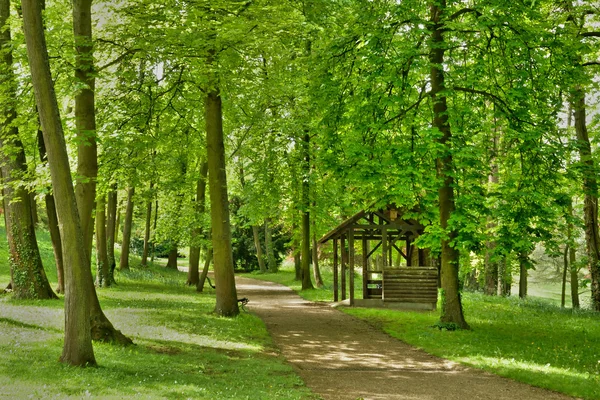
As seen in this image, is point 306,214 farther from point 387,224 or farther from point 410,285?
point 410,285

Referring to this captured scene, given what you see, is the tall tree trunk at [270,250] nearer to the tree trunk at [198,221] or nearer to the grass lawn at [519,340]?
the tree trunk at [198,221]

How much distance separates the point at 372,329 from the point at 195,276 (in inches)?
669

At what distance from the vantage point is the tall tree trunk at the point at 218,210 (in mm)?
19406

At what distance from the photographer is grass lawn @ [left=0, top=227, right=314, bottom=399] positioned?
8.61 m

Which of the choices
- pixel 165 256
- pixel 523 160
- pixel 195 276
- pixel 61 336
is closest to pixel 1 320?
pixel 61 336

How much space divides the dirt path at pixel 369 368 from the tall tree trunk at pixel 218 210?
5.73ft

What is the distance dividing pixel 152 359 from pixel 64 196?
11.9ft

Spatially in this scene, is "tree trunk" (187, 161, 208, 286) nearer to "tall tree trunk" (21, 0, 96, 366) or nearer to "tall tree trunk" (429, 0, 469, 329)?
"tall tree trunk" (429, 0, 469, 329)

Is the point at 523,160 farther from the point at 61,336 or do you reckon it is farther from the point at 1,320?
the point at 1,320

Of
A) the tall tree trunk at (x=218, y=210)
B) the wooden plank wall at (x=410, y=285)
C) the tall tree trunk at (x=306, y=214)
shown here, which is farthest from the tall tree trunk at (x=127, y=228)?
the wooden plank wall at (x=410, y=285)

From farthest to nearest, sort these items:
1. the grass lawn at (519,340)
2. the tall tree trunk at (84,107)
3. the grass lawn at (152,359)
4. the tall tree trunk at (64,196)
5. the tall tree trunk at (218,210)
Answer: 1. the tall tree trunk at (218,210)
2. the tall tree trunk at (84,107)
3. the grass lawn at (519,340)
4. the tall tree trunk at (64,196)
5. the grass lawn at (152,359)

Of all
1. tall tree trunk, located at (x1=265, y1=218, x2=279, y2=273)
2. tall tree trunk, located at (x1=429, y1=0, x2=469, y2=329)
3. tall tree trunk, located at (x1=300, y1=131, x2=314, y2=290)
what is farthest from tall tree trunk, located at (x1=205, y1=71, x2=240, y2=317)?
tall tree trunk, located at (x1=265, y1=218, x2=279, y2=273)

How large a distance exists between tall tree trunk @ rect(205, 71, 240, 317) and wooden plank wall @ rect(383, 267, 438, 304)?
813cm

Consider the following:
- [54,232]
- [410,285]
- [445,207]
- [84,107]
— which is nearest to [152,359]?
[84,107]
